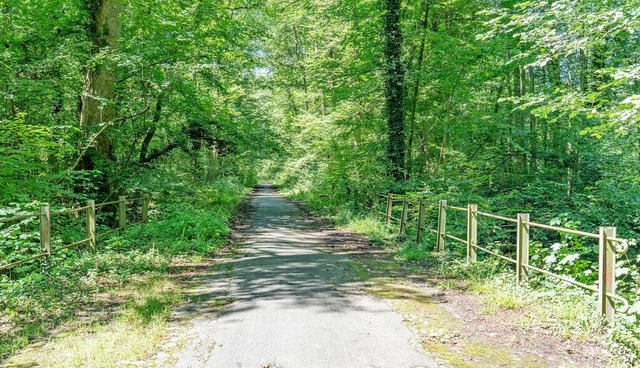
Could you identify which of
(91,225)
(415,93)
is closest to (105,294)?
(91,225)

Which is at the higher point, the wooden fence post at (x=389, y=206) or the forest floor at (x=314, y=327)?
the wooden fence post at (x=389, y=206)

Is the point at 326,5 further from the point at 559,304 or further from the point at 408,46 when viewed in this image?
the point at 559,304

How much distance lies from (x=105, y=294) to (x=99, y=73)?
6.95 m

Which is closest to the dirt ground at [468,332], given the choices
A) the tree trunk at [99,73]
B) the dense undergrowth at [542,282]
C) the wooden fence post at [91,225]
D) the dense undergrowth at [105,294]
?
the dense undergrowth at [542,282]

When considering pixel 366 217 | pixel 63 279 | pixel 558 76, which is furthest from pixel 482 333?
pixel 558 76

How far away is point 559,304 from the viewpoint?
17.4 ft

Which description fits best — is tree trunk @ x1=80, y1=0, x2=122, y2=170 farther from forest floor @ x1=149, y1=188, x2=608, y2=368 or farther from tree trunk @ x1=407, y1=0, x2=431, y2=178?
tree trunk @ x1=407, y1=0, x2=431, y2=178

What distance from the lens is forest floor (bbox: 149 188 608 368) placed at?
4160 millimetres

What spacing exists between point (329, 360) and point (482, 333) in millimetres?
2014

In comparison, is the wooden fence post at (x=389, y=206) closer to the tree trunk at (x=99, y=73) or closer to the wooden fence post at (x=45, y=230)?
the tree trunk at (x=99, y=73)

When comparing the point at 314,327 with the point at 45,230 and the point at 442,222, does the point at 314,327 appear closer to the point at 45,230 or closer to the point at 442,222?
the point at 45,230

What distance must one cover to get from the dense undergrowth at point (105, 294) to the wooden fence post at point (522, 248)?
4964mm

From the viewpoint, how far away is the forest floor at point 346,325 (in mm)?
4160

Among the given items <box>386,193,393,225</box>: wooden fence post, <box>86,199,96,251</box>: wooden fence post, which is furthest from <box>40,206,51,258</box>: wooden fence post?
<box>386,193,393,225</box>: wooden fence post
